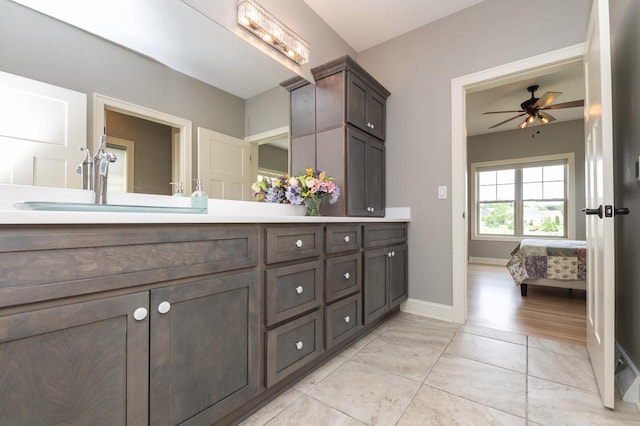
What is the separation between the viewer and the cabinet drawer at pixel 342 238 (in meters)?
1.68

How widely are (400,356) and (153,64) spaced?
7.12 feet

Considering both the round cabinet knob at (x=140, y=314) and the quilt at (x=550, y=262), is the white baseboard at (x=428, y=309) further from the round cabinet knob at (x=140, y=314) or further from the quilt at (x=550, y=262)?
the round cabinet knob at (x=140, y=314)

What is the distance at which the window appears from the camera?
17.0 ft

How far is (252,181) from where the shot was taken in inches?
75.0

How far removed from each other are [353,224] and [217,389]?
3.88ft

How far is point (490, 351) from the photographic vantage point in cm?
190

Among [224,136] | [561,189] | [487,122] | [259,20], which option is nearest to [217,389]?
[224,136]

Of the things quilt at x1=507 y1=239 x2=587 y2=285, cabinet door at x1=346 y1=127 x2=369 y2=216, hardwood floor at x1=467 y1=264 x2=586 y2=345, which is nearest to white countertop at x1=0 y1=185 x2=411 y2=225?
cabinet door at x1=346 y1=127 x2=369 y2=216

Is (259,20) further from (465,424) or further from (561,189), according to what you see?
(561,189)

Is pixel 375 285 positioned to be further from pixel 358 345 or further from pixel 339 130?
pixel 339 130

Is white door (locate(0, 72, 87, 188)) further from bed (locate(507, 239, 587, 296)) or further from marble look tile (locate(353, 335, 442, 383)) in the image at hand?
bed (locate(507, 239, 587, 296))

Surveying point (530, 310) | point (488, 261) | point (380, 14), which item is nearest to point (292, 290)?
point (380, 14)

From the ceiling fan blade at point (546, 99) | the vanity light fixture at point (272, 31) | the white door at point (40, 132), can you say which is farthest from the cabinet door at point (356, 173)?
the ceiling fan blade at point (546, 99)

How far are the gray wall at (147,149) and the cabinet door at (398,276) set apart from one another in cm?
174
